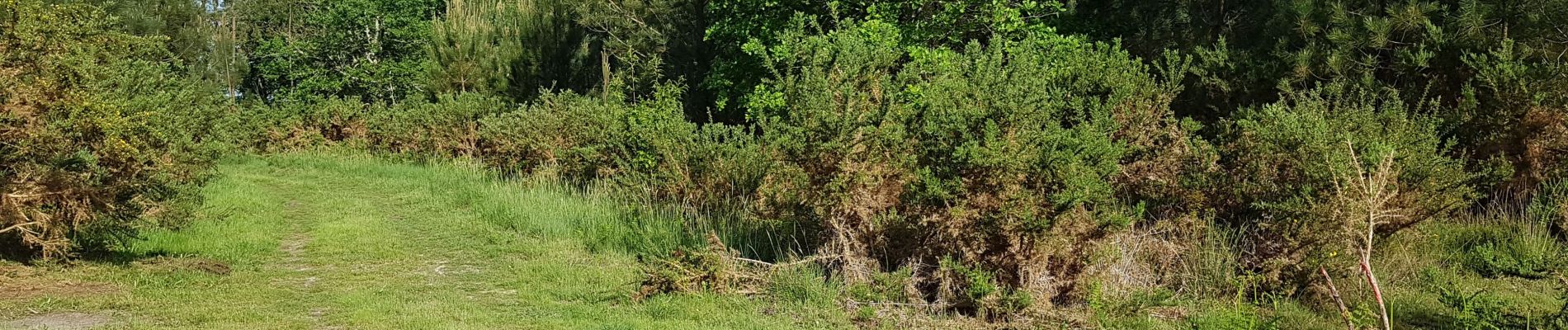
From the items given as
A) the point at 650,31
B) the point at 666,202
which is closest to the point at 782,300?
the point at 666,202

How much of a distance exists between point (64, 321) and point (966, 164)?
4804mm

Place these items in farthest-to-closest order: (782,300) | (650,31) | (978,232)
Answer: (650,31) → (782,300) → (978,232)

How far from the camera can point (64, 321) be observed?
600 centimetres

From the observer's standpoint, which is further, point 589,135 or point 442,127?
point 442,127

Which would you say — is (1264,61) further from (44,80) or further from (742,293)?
(44,80)

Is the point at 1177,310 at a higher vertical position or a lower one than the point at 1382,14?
lower

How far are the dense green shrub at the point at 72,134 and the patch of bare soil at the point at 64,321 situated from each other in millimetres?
1076

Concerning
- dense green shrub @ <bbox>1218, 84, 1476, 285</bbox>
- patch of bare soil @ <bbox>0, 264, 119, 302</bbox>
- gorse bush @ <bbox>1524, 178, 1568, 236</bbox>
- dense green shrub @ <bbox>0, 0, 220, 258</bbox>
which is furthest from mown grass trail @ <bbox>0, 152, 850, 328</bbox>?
gorse bush @ <bbox>1524, 178, 1568, 236</bbox>

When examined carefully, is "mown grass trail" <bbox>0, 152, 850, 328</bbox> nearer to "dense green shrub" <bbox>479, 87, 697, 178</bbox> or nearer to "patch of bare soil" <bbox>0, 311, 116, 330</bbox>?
"patch of bare soil" <bbox>0, 311, 116, 330</bbox>

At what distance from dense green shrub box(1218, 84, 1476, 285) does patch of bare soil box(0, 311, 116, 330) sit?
6.25 metres

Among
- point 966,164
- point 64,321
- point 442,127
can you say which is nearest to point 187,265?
point 64,321

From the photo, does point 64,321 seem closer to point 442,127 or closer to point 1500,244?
point 1500,244

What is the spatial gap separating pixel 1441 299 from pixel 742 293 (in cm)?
355

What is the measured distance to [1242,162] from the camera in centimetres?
690
